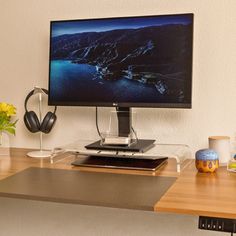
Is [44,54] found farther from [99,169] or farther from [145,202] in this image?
[145,202]

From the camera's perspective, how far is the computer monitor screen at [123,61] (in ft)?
5.65

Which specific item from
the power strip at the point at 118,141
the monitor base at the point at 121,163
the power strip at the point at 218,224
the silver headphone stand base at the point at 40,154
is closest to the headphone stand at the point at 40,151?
the silver headphone stand base at the point at 40,154

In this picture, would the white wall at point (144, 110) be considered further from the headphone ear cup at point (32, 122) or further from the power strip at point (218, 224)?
the power strip at point (218, 224)

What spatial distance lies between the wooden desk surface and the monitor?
265 millimetres

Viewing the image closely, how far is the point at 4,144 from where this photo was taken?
80.4 inches

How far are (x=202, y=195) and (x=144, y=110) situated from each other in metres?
0.70

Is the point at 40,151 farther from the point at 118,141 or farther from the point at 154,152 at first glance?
the point at 154,152

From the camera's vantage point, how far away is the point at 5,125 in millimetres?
1969

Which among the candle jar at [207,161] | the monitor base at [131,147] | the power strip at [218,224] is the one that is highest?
the monitor base at [131,147]

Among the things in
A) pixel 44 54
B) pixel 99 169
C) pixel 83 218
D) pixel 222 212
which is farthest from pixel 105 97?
pixel 222 212

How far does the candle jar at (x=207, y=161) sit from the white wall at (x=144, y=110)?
→ 28 cm

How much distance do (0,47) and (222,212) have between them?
146cm

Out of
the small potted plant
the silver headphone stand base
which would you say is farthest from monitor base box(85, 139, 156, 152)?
the small potted plant

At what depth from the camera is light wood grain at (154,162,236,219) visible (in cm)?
120
